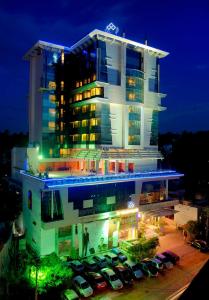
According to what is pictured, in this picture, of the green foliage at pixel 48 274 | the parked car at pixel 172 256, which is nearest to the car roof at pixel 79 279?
the green foliage at pixel 48 274

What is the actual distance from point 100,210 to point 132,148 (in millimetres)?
15023

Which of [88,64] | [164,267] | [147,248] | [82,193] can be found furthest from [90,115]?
[164,267]

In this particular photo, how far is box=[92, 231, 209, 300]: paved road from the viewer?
2650 cm

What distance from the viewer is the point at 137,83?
4688 cm

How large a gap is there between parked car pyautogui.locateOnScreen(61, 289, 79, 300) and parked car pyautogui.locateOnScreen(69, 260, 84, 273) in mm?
3639

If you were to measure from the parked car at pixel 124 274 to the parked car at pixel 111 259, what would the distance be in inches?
51.8

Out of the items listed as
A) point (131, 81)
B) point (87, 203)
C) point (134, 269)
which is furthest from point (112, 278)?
point (131, 81)

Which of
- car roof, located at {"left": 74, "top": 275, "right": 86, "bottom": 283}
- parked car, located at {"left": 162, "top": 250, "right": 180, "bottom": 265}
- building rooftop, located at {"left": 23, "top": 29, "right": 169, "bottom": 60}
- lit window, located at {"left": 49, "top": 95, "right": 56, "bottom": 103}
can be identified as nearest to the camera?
car roof, located at {"left": 74, "top": 275, "right": 86, "bottom": 283}

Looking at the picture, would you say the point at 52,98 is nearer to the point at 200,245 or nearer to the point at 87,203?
the point at 87,203

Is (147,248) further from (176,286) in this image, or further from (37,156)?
(37,156)

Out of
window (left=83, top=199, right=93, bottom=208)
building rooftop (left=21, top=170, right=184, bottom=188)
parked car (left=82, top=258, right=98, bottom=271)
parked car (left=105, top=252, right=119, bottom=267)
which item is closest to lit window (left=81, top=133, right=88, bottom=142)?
building rooftop (left=21, top=170, right=184, bottom=188)

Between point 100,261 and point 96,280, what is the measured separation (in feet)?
13.4

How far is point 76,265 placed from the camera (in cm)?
3038

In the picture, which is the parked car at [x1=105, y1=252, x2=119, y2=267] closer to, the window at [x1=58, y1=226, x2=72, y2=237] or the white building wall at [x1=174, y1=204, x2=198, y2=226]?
the window at [x1=58, y1=226, x2=72, y2=237]
